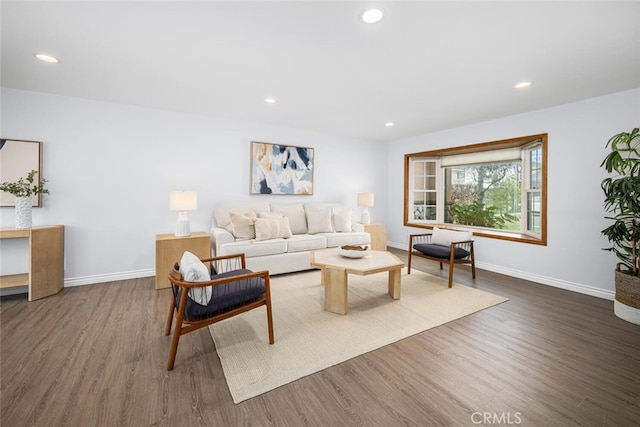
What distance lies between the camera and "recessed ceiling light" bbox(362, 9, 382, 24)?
1.80 metres

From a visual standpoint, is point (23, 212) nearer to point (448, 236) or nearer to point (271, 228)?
point (271, 228)

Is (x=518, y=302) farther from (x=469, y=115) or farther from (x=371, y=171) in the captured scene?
(x=371, y=171)

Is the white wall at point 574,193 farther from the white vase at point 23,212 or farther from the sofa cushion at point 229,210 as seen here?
the white vase at point 23,212

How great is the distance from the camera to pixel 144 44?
221cm

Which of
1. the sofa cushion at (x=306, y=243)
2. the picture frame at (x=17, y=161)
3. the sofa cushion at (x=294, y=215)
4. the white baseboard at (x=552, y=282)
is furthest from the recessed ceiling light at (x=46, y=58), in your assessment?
the white baseboard at (x=552, y=282)

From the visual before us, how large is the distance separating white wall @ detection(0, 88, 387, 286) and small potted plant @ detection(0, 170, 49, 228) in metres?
0.22

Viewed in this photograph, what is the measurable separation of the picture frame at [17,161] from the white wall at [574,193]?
20.8 ft

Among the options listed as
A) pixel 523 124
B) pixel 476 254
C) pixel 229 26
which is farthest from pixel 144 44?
pixel 476 254

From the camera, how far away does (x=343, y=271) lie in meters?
2.74

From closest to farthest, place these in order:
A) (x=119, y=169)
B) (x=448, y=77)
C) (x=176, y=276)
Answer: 1. (x=176, y=276)
2. (x=448, y=77)
3. (x=119, y=169)

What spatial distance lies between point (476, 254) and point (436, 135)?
2338 millimetres

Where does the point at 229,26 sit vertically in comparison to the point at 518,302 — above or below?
above

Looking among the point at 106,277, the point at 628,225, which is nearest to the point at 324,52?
the point at 628,225

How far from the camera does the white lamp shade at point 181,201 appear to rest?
3631 millimetres
